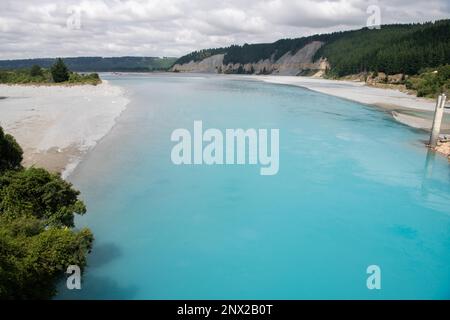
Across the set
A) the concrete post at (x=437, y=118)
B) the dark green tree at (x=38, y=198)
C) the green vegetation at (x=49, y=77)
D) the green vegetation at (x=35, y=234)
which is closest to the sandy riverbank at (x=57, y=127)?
the dark green tree at (x=38, y=198)

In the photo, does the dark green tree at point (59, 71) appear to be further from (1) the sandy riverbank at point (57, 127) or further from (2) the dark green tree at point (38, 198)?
(2) the dark green tree at point (38, 198)

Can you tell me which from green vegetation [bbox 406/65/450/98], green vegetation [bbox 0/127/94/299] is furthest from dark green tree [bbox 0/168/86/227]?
green vegetation [bbox 406/65/450/98]

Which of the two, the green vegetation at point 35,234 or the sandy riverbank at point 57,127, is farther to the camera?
the sandy riverbank at point 57,127

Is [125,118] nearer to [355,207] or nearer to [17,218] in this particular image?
[355,207]

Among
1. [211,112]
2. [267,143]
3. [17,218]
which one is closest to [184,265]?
[17,218]

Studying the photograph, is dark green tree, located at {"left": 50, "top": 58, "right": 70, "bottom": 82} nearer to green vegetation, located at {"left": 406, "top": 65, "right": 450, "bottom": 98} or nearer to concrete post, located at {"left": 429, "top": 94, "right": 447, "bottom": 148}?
green vegetation, located at {"left": 406, "top": 65, "right": 450, "bottom": 98}

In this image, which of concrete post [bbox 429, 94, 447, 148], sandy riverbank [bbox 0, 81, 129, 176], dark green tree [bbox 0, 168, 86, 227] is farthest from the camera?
concrete post [bbox 429, 94, 447, 148]
